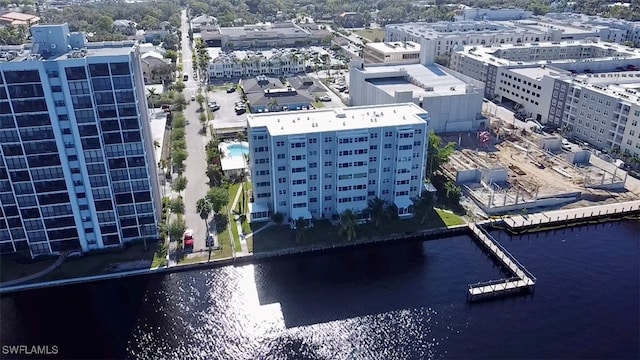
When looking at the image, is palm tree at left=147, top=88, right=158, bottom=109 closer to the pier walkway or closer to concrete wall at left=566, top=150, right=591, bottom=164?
the pier walkway

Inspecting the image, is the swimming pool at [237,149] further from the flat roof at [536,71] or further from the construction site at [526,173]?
the flat roof at [536,71]

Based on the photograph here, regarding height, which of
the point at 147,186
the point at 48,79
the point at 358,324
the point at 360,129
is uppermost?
the point at 48,79

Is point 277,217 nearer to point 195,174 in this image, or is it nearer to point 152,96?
point 195,174

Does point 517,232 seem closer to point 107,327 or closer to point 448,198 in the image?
point 448,198

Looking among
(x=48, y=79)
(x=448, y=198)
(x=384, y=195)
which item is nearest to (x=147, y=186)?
(x=48, y=79)

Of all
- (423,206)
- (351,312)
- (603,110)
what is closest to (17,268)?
(351,312)

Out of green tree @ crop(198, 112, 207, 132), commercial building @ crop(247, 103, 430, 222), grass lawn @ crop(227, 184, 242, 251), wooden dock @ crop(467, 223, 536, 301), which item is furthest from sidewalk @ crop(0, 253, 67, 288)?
wooden dock @ crop(467, 223, 536, 301)
